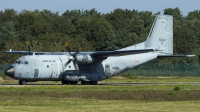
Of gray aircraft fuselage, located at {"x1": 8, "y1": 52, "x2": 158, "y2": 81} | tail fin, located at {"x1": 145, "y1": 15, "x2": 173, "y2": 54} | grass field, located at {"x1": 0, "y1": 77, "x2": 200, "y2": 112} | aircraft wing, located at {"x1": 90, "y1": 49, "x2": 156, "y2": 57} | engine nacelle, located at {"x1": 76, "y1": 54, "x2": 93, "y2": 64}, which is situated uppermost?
tail fin, located at {"x1": 145, "y1": 15, "x2": 173, "y2": 54}

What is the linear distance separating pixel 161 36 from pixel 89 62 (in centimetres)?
752

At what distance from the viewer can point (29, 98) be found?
33188mm

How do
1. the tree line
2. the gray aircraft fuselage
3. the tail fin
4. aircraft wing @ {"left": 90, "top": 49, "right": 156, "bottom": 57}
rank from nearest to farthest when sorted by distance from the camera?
the gray aircraft fuselage
aircraft wing @ {"left": 90, "top": 49, "right": 156, "bottom": 57}
the tail fin
the tree line

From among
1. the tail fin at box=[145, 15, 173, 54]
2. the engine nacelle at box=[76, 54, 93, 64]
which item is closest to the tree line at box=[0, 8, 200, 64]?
the tail fin at box=[145, 15, 173, 54]

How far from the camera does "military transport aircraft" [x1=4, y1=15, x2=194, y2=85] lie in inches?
1786

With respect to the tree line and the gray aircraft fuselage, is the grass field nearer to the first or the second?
the gray aircraft fuselage

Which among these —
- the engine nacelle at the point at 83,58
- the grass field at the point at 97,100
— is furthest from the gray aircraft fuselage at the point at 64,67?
the grass field at the point at 97,100

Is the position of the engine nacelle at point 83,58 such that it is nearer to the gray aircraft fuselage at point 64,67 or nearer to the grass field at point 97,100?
the gray aircraft fuselage at point 64,67

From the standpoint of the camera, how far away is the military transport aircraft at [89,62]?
4538cm

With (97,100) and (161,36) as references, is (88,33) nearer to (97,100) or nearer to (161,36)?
(161,36)

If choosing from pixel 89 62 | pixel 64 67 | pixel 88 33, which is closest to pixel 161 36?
pixel 89 62

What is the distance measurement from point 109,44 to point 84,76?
49.2 metres

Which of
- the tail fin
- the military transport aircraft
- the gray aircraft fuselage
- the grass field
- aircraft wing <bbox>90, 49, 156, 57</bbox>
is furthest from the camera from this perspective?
the tail fin

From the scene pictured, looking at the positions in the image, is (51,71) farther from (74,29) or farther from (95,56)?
(74,29)
